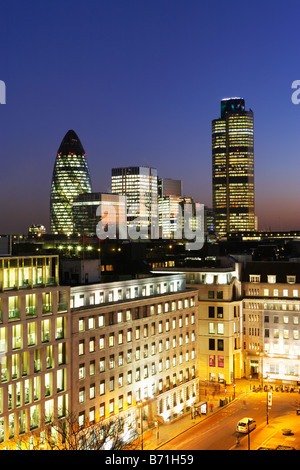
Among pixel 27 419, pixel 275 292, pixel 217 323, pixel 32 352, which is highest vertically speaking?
pixel 275 292

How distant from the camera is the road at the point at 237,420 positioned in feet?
266

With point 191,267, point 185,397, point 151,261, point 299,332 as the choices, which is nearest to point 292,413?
point 185,397

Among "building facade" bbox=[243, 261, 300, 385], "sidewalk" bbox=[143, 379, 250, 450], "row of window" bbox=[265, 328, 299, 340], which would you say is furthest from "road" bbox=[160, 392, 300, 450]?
Result: "row of window" bbox=[265, 328, 299, 340]

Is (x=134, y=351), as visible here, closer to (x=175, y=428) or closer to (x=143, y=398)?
(x=143, y=398)

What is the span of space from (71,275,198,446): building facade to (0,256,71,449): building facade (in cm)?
260

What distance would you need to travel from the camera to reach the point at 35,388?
69.9m

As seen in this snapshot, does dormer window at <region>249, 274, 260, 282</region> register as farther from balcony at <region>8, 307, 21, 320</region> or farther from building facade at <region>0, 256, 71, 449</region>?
balcony at <region>8, 307, 21, 320</region>

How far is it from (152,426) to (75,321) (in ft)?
85.6

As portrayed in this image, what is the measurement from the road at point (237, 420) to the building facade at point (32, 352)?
62.9ft

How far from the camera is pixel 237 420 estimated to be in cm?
9388

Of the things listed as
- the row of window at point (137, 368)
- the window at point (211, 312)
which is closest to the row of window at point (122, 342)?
the row of window at point (137, 368)

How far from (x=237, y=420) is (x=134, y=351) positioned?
71.4 feet

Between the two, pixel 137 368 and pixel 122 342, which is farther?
pixel 137 368

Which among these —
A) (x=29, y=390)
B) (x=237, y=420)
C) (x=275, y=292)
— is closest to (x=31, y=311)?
(x=29, y=390)
